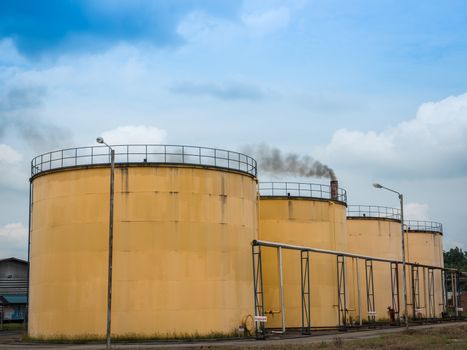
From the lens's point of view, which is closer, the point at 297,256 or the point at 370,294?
the point at 297,256

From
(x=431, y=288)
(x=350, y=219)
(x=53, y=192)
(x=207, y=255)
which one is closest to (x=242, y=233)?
(x=207, y=255)

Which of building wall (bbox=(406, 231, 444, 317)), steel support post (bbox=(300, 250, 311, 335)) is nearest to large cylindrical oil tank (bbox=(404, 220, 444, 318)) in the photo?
A: building wall (bbox=(406, 231, 444, 317))

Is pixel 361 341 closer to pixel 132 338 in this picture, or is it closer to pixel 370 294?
pixel 132 338

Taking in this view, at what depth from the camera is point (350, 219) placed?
2502 inches

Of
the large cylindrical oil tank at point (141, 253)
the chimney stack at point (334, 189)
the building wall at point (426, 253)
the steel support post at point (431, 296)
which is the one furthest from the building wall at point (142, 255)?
the building wall at point (426, 253)

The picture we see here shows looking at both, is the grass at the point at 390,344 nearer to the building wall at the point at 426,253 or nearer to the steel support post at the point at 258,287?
the steel support post at the point at 258,287

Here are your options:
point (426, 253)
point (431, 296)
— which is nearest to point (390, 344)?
point (431, 296)

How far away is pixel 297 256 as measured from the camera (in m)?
48.7

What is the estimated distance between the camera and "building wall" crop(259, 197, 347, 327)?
155 feet

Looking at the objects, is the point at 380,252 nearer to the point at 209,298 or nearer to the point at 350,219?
the point at 350,219

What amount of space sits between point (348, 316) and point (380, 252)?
12775 mm

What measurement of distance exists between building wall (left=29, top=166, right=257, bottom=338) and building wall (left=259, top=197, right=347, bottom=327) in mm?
6415

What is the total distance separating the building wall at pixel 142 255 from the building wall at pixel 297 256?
21.0 feet

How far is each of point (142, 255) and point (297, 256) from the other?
546 inches
